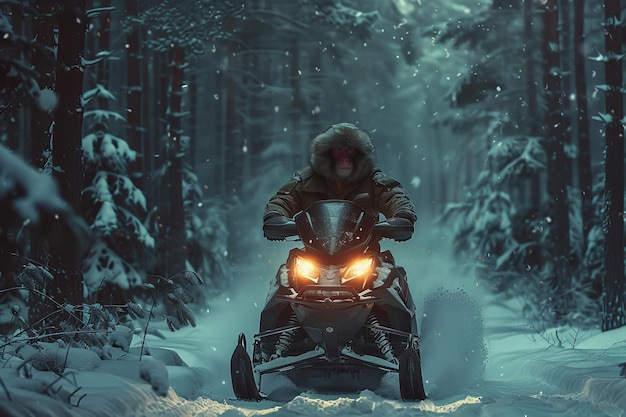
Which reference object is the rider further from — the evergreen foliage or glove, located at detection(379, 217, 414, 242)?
the evergreen foliage

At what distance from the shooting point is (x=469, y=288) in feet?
63.1

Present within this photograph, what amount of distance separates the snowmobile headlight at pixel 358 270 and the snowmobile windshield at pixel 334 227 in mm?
128

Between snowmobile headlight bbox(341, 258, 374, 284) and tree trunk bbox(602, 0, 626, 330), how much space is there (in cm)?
957

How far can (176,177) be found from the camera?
21.4m

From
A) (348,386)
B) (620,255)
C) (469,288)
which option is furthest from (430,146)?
(348,386)

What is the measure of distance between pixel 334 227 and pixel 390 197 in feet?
3.46

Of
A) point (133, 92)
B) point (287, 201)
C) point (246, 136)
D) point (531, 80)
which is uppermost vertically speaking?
point (531, 80)

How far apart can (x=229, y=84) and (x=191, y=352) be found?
21380mm

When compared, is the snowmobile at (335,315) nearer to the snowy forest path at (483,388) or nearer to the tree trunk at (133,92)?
the snowy forest path at (483,388)

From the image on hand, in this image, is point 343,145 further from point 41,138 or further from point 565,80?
point 565,80

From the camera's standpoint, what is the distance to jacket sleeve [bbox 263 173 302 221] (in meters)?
8.01

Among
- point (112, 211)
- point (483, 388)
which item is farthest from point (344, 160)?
point (112, 211)

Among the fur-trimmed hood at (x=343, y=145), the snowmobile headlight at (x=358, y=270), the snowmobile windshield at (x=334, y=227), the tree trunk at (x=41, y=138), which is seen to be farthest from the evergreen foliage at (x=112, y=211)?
the snowmobile headlight at (x=358, y=270)

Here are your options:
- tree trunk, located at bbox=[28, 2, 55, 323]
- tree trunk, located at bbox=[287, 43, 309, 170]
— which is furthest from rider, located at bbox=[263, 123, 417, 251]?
tree trunk, located at bbox=[287, 43, 309, 170]
